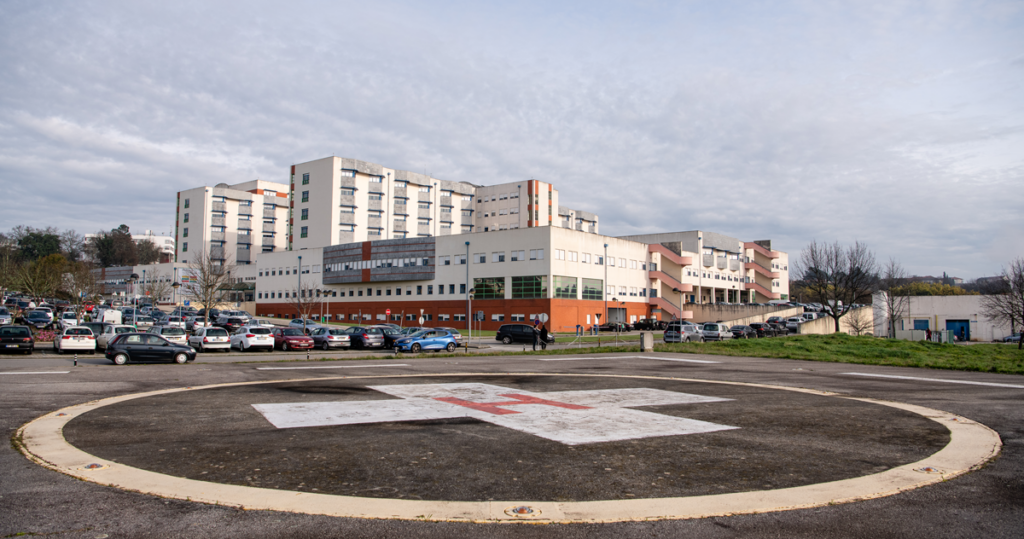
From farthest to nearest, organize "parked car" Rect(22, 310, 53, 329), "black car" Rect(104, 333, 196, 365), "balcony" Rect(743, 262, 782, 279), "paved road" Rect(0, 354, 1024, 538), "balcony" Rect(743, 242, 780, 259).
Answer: "balcony" Rect(743, 242, 780, 259)
"balcony" Rect(743, 262, 782, 279)
"parked car" Rect(22, 310, 53, 329)
"black car" Rect(104, 333, 196, 365)
"paved road" Rect(0, 354, 1024, 538)

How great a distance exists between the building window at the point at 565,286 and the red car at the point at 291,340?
33365 mm

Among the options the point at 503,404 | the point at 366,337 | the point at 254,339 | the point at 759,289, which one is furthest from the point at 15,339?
the point at 759,289

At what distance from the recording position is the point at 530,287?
67.1 meters

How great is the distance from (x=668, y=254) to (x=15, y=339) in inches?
2784

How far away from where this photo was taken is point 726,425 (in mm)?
10422

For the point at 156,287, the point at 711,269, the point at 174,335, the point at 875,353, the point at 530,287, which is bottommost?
the point at 875,353

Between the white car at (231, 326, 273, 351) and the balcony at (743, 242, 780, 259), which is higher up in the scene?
the balcony at (743, 242, 780, 259)

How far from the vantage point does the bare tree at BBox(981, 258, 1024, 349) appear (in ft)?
184

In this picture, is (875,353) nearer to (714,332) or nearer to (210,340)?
(714,332)

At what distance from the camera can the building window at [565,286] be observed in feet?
217

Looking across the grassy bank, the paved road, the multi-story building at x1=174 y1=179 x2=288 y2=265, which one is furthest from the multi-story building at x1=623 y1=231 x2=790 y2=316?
the multi-story building at x1=174 y1=179 x2=288 y2=265

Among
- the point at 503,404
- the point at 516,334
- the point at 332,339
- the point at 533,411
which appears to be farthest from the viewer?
the point at 516,334

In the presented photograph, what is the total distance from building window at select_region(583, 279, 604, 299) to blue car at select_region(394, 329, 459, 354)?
34.0 meters

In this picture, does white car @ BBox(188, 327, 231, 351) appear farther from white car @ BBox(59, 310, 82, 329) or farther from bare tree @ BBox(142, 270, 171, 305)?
bare tree @ BBox(142, 270, 171, 305)
